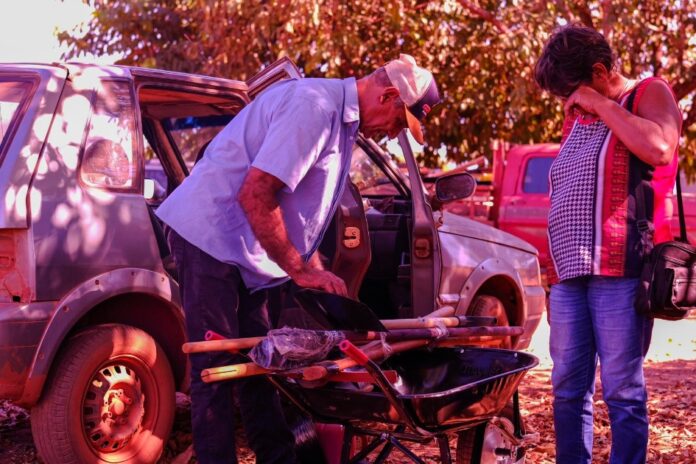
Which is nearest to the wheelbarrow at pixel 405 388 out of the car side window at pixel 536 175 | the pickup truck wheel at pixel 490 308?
the pickup truck wheel at pixel 490 308

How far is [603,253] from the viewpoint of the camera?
13.3 feet

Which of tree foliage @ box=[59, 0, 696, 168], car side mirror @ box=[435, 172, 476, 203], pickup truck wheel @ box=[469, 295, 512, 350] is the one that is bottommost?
pickup truck wheel @ box=[469, 295, 512, 350]

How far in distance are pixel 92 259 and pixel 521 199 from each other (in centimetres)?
1156

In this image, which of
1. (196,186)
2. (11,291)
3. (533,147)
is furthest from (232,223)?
(533,147)

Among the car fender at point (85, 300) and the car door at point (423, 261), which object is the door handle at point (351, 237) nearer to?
the car door at point (423, 261)

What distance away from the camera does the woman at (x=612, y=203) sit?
13.2 feet

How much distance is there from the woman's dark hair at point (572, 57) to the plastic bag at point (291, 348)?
1425 millimetres

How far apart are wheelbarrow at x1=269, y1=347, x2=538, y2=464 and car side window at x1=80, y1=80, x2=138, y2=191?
1.78m

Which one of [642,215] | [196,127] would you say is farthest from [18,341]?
[642,215]

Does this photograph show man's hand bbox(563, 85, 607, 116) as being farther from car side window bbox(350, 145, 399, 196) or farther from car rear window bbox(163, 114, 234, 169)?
car rear window bbox(163, 114, 234, 169)

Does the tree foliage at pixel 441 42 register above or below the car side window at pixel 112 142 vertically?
above

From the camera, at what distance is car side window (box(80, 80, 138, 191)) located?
506 centimetres

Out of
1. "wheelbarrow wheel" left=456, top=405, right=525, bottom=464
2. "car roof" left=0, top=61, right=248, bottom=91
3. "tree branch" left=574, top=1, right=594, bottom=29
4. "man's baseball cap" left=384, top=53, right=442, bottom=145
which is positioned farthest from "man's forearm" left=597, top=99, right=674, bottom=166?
"tree branch" left=574, top=1, right=594, bottom=29

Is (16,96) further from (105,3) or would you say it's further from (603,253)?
(105,3)
